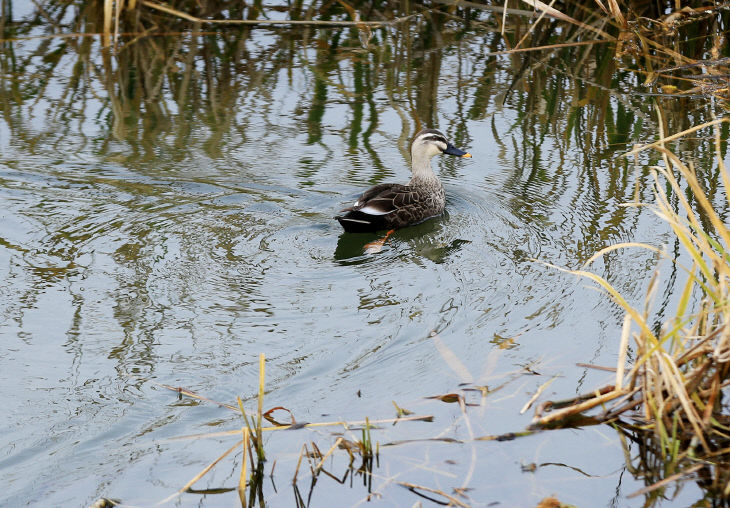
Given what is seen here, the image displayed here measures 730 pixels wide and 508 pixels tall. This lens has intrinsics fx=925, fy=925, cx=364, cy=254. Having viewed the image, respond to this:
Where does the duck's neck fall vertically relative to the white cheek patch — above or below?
above

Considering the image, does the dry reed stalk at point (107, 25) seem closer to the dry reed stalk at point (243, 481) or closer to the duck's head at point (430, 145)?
the duck's head at point (430, 145)

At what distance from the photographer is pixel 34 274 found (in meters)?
6.02

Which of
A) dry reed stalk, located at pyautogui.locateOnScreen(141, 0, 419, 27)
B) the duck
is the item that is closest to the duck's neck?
the duck

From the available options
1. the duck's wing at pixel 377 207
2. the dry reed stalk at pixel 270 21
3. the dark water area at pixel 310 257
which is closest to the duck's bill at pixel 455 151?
the dark water area at pixel 310 257

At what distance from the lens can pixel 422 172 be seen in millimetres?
7746

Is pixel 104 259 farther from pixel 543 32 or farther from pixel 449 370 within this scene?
pixel 543 32

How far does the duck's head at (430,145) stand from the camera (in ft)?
25.3

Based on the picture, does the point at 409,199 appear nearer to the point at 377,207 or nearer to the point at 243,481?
the point at 377,207

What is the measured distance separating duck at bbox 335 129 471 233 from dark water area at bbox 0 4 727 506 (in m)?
0.14

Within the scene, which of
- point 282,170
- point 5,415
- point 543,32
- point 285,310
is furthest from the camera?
point 543,32

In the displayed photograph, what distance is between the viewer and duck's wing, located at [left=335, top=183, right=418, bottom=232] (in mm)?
6809

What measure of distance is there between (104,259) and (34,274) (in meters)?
0.47

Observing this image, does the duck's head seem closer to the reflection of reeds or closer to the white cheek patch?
the white cheek patch

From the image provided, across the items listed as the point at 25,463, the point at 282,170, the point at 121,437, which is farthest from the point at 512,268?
the point at 25,463
